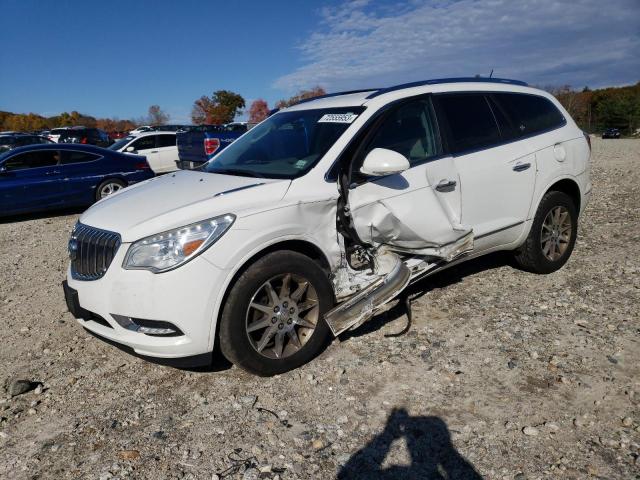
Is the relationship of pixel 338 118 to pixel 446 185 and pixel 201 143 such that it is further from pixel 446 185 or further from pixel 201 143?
pixel 201 143

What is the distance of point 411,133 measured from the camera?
4.02m

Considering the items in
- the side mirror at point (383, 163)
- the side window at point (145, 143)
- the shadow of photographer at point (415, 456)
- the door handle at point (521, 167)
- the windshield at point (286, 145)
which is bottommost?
the shadow of photographer at point (415, 456)

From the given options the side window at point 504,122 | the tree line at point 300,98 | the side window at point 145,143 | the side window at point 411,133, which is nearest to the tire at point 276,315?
the side window at point 411,133

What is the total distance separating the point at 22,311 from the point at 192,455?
122 inches

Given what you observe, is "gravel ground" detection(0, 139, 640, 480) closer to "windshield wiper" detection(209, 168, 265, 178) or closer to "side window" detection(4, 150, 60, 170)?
"windshield wiper" detection(209, 168, 265, 178)

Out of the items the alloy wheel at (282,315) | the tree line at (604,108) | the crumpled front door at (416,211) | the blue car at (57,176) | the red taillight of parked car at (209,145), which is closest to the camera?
the alloy wheel at (282,315)

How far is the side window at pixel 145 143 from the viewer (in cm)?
1538

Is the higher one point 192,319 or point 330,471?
point 192,319

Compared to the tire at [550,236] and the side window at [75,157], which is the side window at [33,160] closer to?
the side window at [75,157]

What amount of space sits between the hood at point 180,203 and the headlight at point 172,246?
48mm

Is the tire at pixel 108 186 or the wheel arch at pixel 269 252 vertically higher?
the tire at pixel 108 186

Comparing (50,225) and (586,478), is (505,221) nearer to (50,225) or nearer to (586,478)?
(586,478)

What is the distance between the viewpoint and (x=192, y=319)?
118 inches

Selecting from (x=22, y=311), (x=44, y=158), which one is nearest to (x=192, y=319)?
(x=22, y=311)
